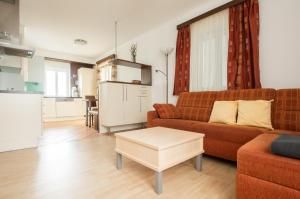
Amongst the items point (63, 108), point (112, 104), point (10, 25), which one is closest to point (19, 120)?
point (112, 104)

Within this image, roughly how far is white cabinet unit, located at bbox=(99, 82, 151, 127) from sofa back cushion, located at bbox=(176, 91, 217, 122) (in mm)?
1235

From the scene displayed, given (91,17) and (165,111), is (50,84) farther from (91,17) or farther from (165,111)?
(165,111)

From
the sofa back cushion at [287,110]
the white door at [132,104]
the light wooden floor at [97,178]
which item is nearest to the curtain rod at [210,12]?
the sofa back cushion at [287,110]

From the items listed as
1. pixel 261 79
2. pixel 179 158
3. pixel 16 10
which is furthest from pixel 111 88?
pixel 261 79

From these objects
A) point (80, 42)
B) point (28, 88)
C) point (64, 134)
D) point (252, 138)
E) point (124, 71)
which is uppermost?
point (80, 42)

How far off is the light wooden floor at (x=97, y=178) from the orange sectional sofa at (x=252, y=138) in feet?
1.07

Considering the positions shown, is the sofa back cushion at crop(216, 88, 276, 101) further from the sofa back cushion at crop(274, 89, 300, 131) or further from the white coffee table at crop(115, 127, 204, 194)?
the white coffee table at crop(115, 127, 204, 194)

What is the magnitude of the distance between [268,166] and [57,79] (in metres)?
7.02

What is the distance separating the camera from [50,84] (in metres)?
6.20

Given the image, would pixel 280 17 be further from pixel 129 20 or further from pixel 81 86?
pixel 81 86

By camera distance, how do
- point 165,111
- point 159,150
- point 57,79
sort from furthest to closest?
point 57,79
point 165,111
point 159,150

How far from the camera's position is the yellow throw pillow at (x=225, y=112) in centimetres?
210

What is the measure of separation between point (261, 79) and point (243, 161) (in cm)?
180

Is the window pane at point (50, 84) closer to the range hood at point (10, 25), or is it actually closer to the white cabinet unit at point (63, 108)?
the white cabinet unit at point (63, 108)
